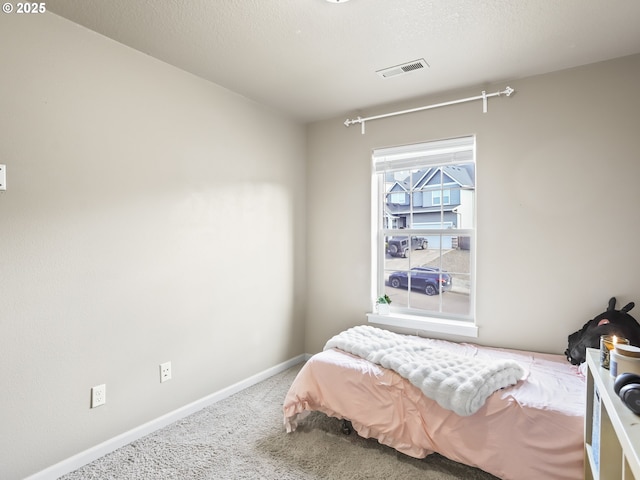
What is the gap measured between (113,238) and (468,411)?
2204 mm

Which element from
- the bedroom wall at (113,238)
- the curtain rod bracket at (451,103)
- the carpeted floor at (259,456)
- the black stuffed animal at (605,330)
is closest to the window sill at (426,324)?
the black stuffed animal at (605,330)

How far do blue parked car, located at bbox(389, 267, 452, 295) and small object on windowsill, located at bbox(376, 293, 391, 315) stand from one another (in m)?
0.18

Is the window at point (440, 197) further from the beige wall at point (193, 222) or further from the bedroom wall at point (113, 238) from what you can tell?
the bedroom wall at point (113, 238)

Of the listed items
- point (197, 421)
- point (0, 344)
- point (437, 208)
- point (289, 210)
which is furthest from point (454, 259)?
point (0, 344)

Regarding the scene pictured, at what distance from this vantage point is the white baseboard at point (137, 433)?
5.98 ft

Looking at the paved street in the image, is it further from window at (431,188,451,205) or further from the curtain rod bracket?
the curtain rod bracket

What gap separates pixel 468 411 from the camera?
176cm

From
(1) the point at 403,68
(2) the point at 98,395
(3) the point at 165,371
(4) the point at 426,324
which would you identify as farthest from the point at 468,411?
(1) the point at 403,68

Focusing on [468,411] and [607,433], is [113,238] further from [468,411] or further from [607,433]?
[607,433]

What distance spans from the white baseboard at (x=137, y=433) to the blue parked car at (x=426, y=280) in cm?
147

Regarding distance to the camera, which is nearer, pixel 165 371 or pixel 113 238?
pixel 113 238

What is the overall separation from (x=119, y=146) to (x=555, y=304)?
10.2ft

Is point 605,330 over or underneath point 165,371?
over

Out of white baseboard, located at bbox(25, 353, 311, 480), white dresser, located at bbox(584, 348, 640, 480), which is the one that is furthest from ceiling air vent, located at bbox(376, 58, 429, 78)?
white baseboard, located at bbox(25, 353, 311, 480)
